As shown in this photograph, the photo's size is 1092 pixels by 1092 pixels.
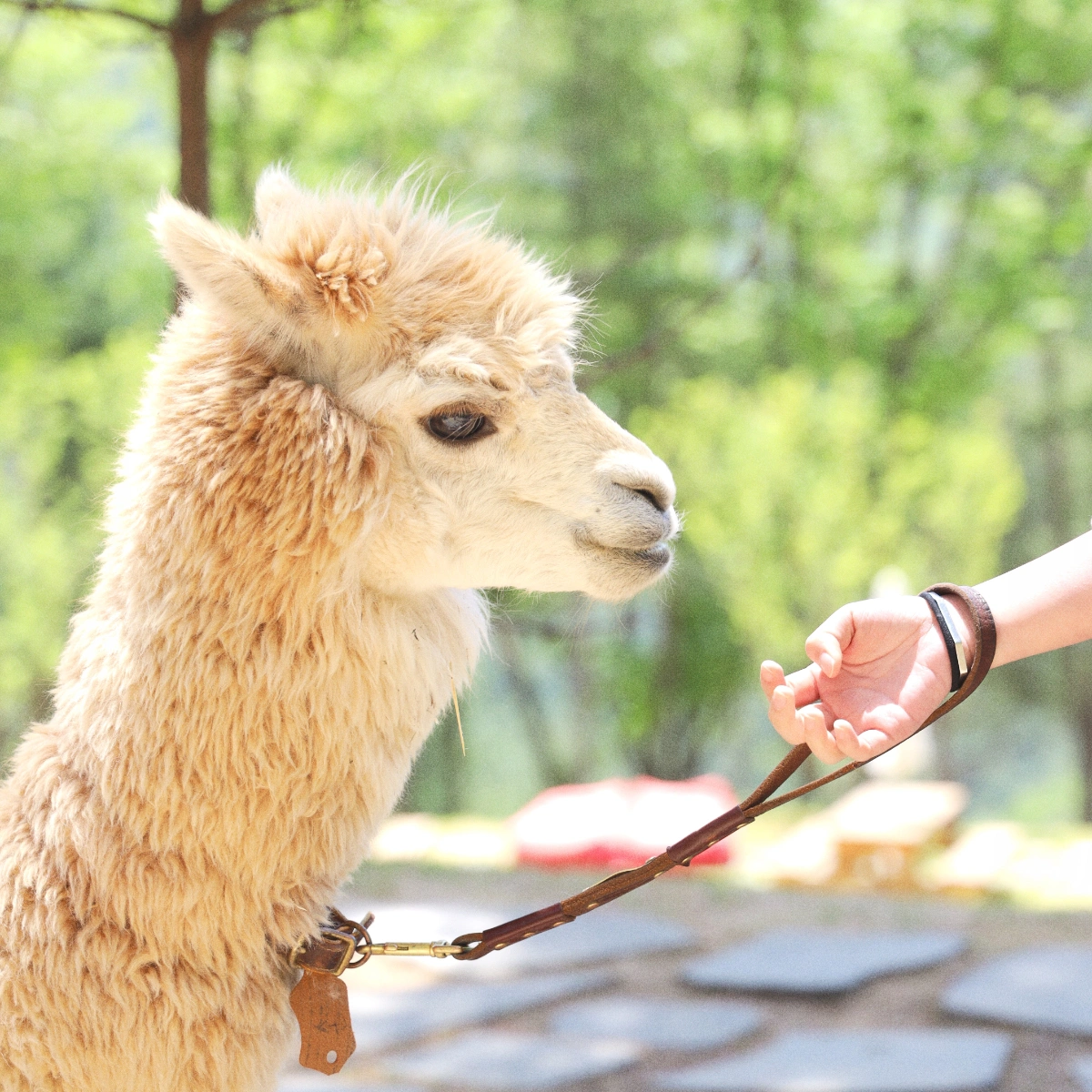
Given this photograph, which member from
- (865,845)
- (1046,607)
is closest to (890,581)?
(865,845)

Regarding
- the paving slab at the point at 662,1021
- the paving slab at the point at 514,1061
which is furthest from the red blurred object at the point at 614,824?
the paving slab at the point at 514,1061

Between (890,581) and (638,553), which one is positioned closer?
(638,553)

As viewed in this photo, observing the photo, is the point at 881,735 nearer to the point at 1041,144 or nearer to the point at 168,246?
the point at 168,246

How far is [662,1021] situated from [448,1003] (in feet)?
2.06

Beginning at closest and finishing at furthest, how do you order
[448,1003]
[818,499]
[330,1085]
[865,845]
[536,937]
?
[330,1085], [448,1003], [536,937], [865,845], [818,499]

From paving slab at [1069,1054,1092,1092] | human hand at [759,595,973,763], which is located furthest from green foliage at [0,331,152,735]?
human hand at [759,595,973,763]

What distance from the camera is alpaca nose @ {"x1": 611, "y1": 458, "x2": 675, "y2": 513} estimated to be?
1.46 m

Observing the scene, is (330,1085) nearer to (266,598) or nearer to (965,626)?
(266,598)

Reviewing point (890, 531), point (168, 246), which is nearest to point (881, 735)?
point (168, 246)

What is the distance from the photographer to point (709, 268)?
47.0 feet

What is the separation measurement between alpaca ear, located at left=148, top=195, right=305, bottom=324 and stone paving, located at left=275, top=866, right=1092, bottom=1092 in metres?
2.15

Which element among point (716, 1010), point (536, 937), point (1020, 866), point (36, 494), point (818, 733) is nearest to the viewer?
point (818, 733)

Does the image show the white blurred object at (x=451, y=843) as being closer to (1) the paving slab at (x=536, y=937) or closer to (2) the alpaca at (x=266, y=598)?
(1) the paving slab at (x=536, y=937)

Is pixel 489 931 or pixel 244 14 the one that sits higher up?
pixel 244 14
